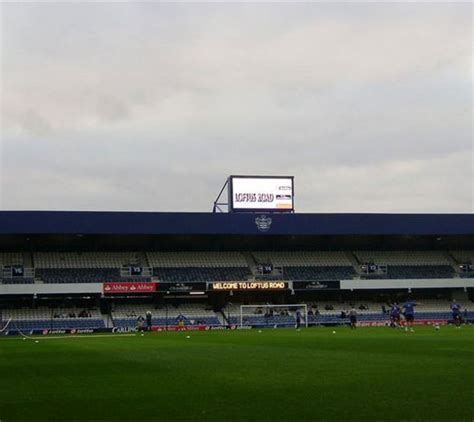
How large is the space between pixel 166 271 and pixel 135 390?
5675 cm

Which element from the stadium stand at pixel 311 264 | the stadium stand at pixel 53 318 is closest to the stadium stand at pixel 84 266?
the stadium stand at pixel 53 318

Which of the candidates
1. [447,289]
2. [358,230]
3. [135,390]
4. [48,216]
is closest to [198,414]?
[135,390]

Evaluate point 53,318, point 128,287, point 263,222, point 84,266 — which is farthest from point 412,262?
point 53,318

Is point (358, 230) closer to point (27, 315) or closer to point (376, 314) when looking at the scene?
point (376, 314)

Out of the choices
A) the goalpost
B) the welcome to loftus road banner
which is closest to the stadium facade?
the welcome to loftus road banner

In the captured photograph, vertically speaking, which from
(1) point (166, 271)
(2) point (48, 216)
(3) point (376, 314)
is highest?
(2) point (48, 216)

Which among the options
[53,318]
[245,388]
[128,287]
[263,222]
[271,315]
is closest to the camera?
→ [245,388]

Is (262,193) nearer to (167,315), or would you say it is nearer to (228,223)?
(228,223)

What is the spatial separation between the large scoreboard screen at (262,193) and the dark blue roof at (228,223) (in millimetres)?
1671

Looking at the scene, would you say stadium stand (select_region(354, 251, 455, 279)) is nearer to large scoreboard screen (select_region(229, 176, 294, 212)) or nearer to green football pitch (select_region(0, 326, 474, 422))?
large scoreboard screen (select_region(229, 176, 294, 212))

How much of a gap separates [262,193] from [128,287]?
15726 mm

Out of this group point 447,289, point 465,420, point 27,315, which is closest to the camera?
point 465,420

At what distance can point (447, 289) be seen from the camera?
7625 centimetres

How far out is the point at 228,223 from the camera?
69.8 m
